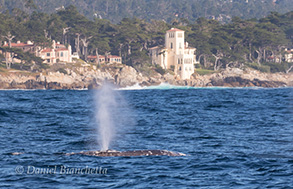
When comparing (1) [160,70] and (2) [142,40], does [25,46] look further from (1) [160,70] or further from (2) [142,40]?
(2) [142,40]

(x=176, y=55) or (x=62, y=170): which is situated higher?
(x=176, y=55)

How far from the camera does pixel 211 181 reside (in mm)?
20766

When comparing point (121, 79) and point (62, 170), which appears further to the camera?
point (121, 79)

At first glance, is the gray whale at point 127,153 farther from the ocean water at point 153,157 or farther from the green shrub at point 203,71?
the green shrub at point 203,71

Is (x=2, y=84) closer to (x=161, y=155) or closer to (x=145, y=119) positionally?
(x=145, y=119)

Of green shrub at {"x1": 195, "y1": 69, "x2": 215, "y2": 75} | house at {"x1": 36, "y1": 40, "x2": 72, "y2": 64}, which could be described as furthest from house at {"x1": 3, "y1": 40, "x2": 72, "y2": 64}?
green shrub at {"x1": 195, "y1": 69, "x2": 215, "y2": 75}

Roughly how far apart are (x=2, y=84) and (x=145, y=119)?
103m

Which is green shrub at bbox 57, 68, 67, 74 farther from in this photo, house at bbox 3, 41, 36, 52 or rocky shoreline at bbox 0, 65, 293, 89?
house at bbox 3, 41, 36, 52

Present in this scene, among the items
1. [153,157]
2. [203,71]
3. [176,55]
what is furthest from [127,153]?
[203,71]

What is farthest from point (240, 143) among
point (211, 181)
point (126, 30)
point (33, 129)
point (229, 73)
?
point (126, 30)

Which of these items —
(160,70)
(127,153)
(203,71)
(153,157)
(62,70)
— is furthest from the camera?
(203,71)

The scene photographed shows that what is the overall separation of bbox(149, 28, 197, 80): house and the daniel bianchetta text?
496 ft

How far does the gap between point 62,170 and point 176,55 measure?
156 m

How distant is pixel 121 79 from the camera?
161375 mm
